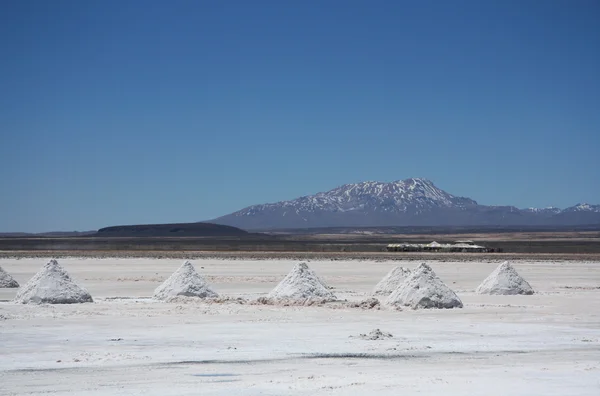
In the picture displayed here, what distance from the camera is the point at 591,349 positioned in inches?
597

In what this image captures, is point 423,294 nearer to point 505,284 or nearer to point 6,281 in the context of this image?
point 505,284

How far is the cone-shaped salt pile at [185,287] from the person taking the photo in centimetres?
2488

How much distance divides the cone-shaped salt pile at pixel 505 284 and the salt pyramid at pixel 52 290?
40.3 ft

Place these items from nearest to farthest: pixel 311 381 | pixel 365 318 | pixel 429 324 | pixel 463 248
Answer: pixel 311 381
pixel 429 324
pixel 365 318
pixel 463 248

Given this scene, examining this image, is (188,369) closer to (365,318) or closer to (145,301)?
(365,318)

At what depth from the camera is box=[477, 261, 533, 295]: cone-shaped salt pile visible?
90.9 ft

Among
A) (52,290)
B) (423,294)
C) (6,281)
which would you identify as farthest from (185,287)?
(6,281)

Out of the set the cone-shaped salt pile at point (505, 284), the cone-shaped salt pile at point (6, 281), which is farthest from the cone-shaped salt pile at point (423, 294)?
the cone-shaped salt pile at point (6, 281)

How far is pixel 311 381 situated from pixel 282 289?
12.6m

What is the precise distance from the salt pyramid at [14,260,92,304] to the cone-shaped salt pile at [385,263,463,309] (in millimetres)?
8183

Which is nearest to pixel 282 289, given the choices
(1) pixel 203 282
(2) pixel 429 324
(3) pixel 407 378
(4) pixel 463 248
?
(1) pixel 203 282

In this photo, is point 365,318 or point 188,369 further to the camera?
point 365,318

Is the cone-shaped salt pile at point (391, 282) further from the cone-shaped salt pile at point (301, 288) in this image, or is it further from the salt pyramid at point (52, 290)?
the salt pyramid at point (52, 290)

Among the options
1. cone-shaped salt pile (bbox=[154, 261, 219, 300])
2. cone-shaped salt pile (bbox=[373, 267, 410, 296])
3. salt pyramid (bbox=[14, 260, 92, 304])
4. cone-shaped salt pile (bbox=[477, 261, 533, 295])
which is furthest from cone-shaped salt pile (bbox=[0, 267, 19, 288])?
cone-shaped salt pile (bbox=[477, 261, 533, 295])
